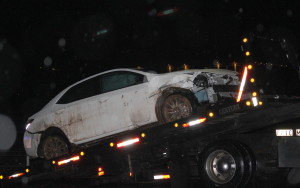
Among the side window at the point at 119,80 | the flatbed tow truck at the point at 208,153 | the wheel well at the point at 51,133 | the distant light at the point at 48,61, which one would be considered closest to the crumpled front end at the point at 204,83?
the side window at the point at 119,80

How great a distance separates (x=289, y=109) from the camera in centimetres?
526

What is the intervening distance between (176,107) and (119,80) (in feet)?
4.57

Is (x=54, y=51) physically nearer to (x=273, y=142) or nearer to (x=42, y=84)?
(x=42, y=84)

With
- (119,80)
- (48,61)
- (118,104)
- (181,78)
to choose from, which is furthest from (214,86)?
(48,61)

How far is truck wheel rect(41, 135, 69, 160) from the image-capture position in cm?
827

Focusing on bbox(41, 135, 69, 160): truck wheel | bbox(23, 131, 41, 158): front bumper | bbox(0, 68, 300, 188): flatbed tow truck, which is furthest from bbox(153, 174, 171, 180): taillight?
bbox(23, 131, 41, 158): front bumper

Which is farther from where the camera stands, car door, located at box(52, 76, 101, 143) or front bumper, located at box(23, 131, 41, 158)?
front bumper, located at box(23, 131, 41, 158)

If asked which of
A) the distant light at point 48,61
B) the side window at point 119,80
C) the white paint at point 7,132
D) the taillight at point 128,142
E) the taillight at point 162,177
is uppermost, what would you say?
the distant light at point 48,61

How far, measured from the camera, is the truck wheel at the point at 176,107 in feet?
22.6

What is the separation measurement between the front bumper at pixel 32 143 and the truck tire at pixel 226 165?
408 cm

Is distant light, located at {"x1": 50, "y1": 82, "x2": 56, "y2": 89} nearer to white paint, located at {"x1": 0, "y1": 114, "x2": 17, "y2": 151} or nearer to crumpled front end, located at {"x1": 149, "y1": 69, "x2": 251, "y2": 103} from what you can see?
white paint, located at {"x1": 0, "y1": 114, "x2": 17, "y2": 151}

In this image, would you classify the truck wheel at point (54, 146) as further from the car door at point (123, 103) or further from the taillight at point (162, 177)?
the taillight at point (162, 177)

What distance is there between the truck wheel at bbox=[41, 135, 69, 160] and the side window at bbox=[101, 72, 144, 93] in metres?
1.40

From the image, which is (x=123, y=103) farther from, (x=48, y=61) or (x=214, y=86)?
(x=48, y=61)
